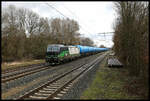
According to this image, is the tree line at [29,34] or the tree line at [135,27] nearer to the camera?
the tree line at [135,27]

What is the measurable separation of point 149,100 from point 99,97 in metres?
2.27

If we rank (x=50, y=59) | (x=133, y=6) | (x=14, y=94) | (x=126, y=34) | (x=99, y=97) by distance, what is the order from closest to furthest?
(x=99, y=97) → (x=14, y=94) → (x=133, y=6) → (x=126, y=34) → (x=50, y=59)

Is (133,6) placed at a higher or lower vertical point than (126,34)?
higher

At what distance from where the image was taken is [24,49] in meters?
28.3

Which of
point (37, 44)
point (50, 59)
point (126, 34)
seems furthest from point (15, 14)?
point (126, 34)

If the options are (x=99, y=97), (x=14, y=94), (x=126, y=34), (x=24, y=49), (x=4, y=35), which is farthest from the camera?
(x=24, y=49)

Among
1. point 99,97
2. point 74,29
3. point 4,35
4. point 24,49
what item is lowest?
point 99,97

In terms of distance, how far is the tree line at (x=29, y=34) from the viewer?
24.6 meters

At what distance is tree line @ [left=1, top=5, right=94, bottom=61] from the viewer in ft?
80.7

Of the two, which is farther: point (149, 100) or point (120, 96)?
point (120, 96)

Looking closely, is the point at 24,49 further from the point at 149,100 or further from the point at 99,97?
the point at 149,100

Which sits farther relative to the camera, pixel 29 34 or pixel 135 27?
pixel 29 34

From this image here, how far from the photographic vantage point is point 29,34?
44.1 m

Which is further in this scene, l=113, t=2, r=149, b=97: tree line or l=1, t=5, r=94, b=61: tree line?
l=1, t=5, r=94, b=61: tree line
